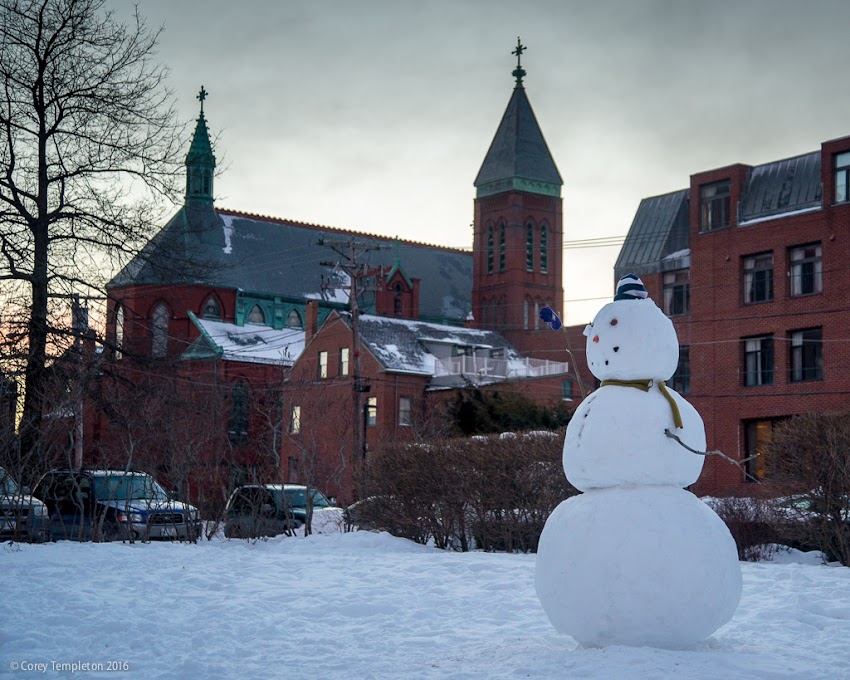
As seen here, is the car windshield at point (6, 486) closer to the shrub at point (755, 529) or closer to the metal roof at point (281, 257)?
the shrub at point (755, 529)

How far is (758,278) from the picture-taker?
122ft

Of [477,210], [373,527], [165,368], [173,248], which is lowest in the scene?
[373,527]

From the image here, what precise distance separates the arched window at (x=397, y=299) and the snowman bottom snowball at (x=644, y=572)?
218 feet

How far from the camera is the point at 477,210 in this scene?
82312 millimetres

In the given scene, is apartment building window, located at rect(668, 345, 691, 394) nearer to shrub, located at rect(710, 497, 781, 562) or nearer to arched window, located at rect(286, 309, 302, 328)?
shrub, located at rect(710, 497, 781, 562)

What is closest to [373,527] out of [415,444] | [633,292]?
[415,444]

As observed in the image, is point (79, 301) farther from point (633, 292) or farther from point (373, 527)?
point (633, 292)

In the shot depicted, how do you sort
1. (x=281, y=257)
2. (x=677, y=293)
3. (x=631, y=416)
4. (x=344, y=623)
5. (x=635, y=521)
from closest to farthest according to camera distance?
(x=635, y=521), (x=631, y=416), (x=344, y=623), (x=677, y=293), (x=281, y=257)

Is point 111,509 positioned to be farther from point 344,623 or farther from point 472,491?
point 344,623

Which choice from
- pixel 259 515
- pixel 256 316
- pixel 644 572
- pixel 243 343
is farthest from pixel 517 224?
pixel 644 572

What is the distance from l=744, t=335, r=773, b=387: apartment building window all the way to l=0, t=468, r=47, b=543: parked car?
26.2m

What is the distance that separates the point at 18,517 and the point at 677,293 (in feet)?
93.8

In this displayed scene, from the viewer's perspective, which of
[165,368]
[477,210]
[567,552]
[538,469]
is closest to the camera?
[567,552]

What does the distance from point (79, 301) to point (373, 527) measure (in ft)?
25.3
